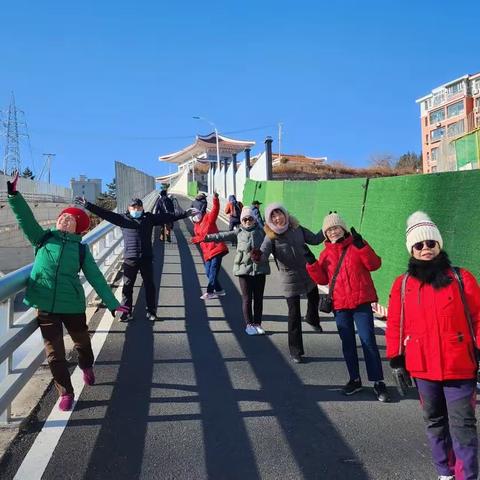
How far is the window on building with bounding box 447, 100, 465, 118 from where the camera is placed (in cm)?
8255

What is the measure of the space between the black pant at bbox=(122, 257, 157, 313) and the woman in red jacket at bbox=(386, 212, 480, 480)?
4.77m

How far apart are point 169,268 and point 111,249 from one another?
120 inches

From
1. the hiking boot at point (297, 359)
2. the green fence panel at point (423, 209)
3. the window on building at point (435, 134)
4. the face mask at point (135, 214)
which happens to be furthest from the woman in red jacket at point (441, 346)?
the window on building at point (435, 134)

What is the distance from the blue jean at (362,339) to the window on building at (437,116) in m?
90.7

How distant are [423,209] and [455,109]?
282ft

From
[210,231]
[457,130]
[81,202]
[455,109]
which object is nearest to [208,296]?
[210,231]

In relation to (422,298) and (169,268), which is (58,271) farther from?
(169,268)

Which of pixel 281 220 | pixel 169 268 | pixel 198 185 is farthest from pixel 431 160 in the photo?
pixel 281 220

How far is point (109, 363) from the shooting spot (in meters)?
5.61

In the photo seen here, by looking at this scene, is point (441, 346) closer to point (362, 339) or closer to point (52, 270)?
point (362, 339)

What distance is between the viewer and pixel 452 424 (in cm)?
313

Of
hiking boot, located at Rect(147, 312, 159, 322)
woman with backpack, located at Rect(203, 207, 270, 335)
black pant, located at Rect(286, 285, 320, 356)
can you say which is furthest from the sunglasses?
hiking boot, located at Rect(147, 312, 159, 322)

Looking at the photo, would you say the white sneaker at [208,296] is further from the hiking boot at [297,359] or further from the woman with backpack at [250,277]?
the hiking boot at [297,359]

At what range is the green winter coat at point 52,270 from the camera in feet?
14.8
